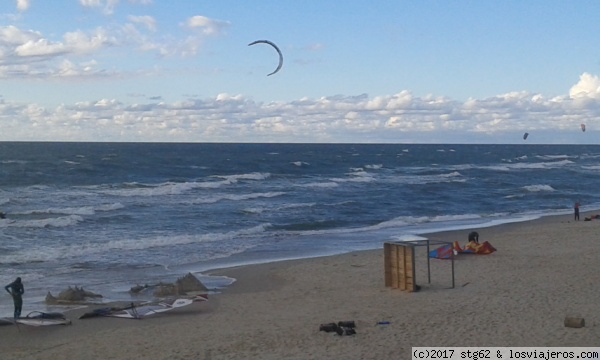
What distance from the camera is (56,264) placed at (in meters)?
19.2

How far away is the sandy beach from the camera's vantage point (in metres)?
10.6

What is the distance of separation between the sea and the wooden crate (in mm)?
3784

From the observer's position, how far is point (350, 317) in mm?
12562

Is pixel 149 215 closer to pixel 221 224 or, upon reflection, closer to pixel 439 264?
pixel 221 224

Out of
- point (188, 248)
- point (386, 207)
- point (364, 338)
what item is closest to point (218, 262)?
point (188, 248)

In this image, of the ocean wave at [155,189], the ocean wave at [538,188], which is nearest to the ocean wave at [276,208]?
the ocean wave at [155,189]

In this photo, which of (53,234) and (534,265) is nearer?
(534,265)

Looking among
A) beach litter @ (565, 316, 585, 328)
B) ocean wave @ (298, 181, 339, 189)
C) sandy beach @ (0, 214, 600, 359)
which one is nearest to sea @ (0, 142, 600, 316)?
ocean wave @ (298, 181, 339, 189)

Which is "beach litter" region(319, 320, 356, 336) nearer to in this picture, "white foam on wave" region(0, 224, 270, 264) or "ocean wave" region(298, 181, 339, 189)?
"white foam on wave" region(0, 224, 270, 264)

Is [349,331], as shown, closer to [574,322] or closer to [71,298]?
[574,322]

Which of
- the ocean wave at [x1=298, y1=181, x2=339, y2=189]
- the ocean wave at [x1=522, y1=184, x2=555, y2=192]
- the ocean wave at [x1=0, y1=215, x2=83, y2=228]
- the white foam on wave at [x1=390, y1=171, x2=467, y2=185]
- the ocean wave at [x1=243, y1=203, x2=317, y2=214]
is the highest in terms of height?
the ocean wave at [x1=0, y1=215, x2=83, y2=228]

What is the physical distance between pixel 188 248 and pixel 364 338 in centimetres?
1247

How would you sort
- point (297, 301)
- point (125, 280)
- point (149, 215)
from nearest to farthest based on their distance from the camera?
point (297, 301) < point (125, 280) < point (149, 215)

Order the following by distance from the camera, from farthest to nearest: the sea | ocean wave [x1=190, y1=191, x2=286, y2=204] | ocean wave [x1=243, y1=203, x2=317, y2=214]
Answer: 1. ocean wave [x1=190, y1=191, x2=286, y2=204]
2. ocean wave [x1=243, y1=203, x2=317, y2=214]
3. the sea
